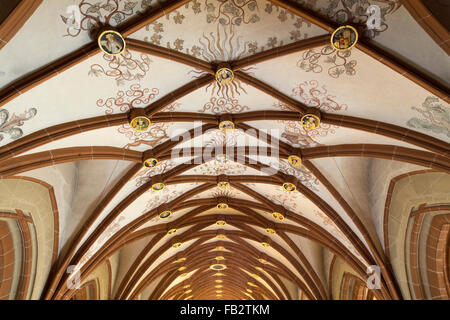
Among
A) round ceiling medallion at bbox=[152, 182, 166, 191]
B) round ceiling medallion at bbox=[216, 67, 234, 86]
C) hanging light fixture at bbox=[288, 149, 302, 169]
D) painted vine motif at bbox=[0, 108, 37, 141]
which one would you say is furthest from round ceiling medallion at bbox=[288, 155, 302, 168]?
painted vine motif at bbox=[0, 108, 37, 141]

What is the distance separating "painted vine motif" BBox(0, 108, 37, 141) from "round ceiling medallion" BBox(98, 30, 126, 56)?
163cm

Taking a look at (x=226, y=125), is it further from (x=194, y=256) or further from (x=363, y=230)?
(x=194, y=256)

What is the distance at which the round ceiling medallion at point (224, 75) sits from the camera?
7254 mm

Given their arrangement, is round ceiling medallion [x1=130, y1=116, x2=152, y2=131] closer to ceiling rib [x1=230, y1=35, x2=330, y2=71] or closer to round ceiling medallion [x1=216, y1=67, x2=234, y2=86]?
round ceiling medallion [x1=216, y1=67, x2=234, y2=86]

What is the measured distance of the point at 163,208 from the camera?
1174 cm

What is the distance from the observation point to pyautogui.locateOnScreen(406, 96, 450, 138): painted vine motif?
651 centimetres

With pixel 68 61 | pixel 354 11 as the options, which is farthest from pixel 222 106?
pixel 354 11

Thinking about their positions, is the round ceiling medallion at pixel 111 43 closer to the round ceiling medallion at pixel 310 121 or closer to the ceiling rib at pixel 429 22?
the round ceiling medallion at pixel 310 121

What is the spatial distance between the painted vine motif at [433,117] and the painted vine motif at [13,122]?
246 inches

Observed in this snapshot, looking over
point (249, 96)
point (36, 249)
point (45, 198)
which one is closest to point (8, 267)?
point (36, 249)

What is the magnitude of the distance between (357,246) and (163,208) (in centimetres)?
516

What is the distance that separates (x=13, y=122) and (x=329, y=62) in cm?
516

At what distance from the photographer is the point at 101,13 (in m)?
6.08

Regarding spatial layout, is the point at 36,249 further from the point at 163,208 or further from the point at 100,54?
the point at 100,54
